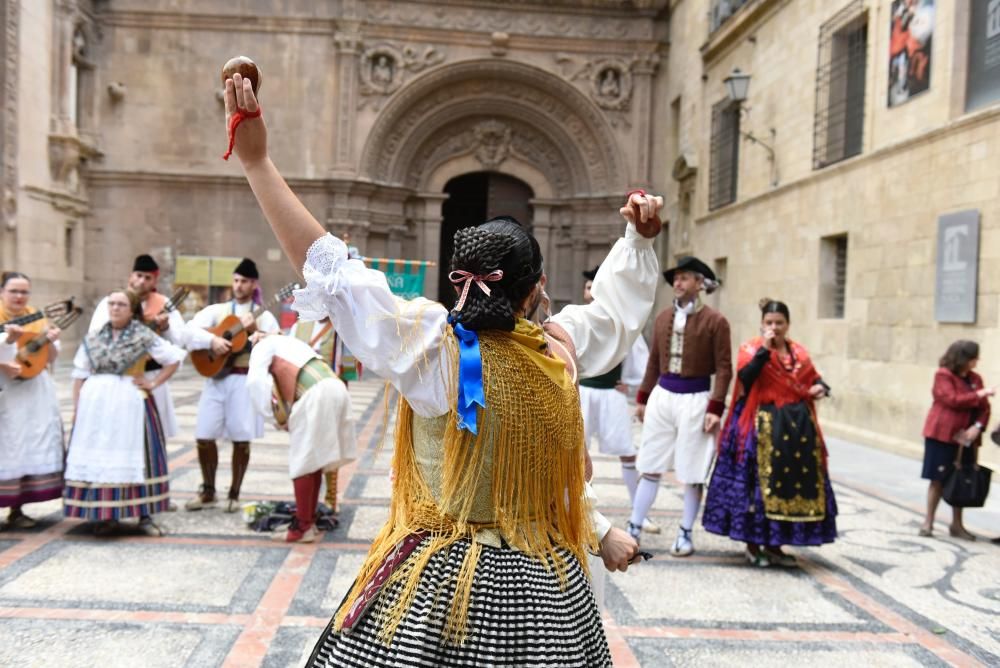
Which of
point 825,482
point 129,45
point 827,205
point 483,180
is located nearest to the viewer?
point 825,482

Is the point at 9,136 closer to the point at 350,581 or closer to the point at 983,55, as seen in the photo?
the point at 350,581

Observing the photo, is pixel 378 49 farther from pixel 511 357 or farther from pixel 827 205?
pixel 511 357

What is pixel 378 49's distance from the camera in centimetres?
1883

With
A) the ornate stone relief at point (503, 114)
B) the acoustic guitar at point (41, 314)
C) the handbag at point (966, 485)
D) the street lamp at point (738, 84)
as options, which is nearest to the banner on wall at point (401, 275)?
the ornate stone relief at point (503, 114)

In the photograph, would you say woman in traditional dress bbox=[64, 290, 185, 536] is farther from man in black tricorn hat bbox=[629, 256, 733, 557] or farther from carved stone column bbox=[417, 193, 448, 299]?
carved stone column bbox=[417, 193, 448, 299]

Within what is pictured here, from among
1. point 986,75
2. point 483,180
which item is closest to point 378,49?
point 483,180

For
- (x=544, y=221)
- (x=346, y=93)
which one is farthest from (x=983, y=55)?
(x=346, y=93)

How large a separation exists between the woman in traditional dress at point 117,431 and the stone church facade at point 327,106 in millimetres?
12995

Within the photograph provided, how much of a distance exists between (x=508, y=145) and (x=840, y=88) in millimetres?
9986

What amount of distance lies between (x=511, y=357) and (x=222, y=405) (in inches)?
205

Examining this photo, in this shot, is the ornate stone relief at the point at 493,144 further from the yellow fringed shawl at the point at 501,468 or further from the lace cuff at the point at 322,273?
the lace cuff at the point at 322,273

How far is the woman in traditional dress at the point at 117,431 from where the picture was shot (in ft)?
17.9

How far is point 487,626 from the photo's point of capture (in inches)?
70.4

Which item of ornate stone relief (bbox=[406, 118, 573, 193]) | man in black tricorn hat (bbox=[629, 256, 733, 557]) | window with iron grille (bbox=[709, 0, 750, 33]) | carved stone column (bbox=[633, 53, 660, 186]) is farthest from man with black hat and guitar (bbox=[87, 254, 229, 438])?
carved stone column (bbox=[633, 53, 660, 186])
